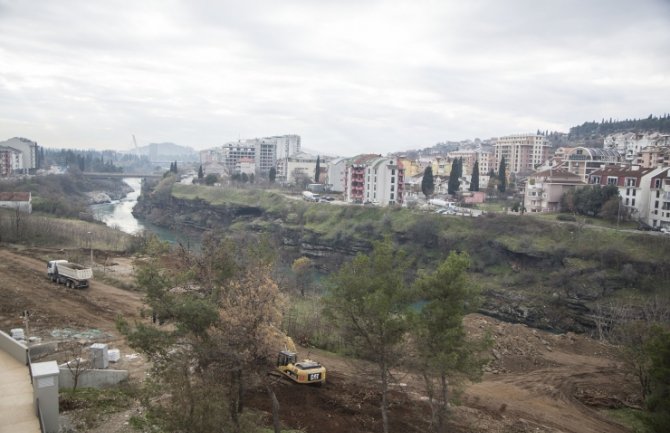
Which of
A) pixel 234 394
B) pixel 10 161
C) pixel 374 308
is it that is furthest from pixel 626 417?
pixel 10 161

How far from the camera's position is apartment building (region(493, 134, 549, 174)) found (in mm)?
81125

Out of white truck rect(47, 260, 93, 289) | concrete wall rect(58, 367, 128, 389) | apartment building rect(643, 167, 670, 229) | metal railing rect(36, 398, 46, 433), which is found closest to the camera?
metal railing rect(36, 398, 46, 433)

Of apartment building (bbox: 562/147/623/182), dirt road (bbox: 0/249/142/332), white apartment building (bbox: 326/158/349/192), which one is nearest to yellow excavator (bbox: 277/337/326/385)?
dirt road (bbox: 0/249/142/332)

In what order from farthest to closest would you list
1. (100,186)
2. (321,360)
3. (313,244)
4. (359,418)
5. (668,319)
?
(100,186) → (313,244) → (668,319) → (321,360) → (359,418)

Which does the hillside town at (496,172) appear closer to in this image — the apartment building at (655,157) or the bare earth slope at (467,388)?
the apartment building at (655,157)

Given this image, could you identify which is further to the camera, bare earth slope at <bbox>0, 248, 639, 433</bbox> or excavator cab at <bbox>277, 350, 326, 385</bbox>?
excavator cab at <bbox>277, 350, 326, 385</bbox>

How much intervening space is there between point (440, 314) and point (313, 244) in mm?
41933

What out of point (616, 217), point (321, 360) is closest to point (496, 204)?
point (616, 217)

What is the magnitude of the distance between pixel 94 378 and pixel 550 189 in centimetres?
4329

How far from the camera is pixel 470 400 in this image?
49.4ft

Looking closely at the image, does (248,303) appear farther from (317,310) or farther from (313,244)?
(313,244)

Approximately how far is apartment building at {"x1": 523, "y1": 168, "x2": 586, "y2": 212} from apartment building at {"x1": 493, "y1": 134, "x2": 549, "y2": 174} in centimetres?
3394

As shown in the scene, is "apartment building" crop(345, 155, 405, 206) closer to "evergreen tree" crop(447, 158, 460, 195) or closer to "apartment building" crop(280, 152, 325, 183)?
"evergreen tree" crop(447, 158, 460, 195)

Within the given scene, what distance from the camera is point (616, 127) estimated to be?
338 feet
